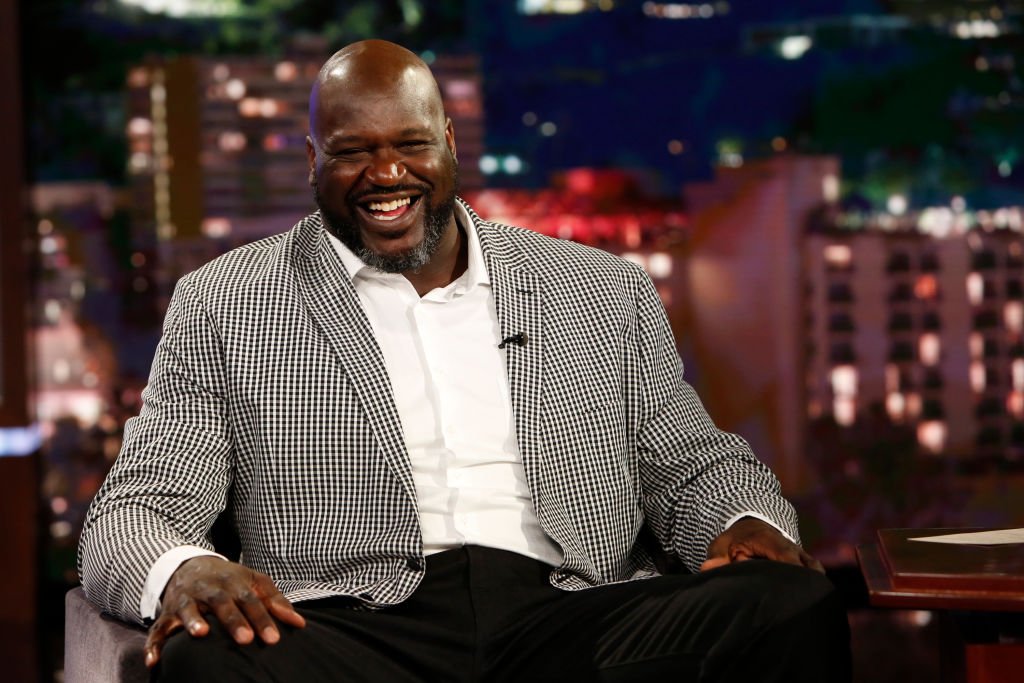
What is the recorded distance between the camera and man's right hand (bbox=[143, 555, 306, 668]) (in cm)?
170

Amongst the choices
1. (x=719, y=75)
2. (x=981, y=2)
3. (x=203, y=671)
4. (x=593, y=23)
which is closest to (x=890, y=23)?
(x=981, y=2)

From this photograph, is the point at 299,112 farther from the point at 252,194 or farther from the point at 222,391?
the point at 222,391

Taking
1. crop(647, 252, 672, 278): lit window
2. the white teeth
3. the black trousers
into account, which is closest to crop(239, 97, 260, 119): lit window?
crop(647, 252, 672, 278): lit window

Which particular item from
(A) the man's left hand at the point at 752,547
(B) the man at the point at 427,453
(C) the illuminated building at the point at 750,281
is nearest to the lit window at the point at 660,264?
(C) the illuminated building at the point at 750,281

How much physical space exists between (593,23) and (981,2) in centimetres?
146

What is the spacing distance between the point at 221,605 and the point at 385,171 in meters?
0.87

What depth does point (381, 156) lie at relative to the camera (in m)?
2.29

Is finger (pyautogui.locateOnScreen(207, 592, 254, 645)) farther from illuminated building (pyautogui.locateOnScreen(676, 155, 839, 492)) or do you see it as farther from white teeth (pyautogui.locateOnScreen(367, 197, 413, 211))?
illuminated building (pyautogui.locateOnScreen(676, 155, 839, 492))

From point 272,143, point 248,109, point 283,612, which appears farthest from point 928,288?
point 283,612

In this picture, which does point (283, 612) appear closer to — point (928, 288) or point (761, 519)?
point (761, 519)

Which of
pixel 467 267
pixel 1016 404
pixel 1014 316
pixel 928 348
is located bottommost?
pixel 1016 404

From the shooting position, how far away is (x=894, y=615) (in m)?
4.65

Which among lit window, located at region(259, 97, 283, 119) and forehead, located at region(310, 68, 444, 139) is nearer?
forehead, located at region(310, 68, 444, 139)

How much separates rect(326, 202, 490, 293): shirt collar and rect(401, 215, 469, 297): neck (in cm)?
2
